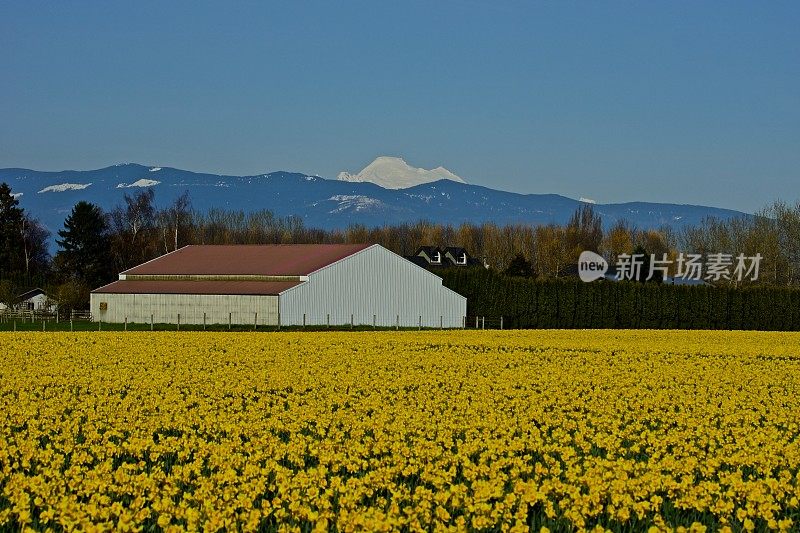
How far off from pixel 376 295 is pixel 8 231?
59908 mm

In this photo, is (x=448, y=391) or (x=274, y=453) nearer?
(x=274, y=453)

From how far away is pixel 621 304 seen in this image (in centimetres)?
7225

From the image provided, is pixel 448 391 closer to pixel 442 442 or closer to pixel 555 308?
pixel 442 442

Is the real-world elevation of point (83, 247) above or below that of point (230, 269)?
above

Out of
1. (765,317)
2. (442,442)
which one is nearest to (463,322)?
(765,317)

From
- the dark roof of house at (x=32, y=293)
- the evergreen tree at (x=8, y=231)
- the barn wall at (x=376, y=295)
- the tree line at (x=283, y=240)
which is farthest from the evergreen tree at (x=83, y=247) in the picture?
the barn wall at (x=376, y=295)

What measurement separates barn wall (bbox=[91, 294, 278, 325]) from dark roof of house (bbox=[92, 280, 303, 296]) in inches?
14.9

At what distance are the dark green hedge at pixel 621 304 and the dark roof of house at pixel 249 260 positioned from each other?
9.35m

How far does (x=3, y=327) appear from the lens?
6038cm

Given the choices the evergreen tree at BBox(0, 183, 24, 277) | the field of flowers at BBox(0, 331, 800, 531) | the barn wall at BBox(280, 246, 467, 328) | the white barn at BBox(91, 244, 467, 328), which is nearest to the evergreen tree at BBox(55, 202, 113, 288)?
the evergreen tree at BBox(0, 183, 24, 277)

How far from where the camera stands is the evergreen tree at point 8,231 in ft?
369

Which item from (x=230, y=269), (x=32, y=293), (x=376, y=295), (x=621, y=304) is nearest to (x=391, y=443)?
(x=376, y=295)

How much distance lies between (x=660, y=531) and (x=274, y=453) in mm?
5381

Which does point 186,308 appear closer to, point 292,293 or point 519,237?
point 292,293
